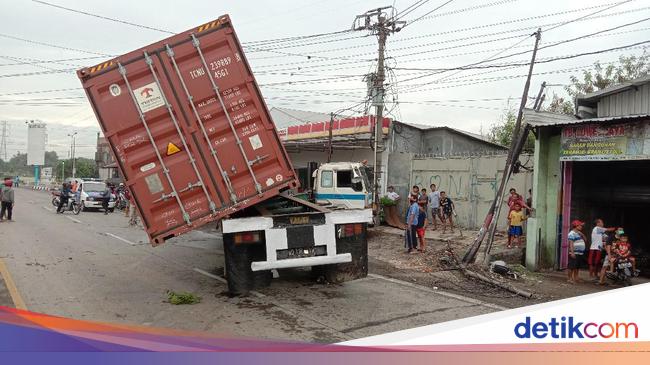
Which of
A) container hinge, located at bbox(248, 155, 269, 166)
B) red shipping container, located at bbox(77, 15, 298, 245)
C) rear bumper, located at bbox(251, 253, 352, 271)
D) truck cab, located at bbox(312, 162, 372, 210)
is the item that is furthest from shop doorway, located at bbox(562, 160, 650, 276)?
red shipping container, located at bbox(77, 15, 298, 245)

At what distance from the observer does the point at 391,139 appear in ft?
68.6

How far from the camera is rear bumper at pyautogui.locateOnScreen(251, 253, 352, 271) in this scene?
281 inches

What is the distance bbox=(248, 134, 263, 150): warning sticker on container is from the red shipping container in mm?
20

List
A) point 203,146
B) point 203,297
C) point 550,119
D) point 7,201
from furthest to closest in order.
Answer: point 7,201 → point 550,119 → point 203,297 → point 203,146

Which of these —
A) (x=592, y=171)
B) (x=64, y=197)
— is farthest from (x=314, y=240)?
(x=64, y=197)

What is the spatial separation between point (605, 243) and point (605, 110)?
4392 mm

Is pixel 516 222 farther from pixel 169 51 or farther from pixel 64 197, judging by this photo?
pixel 64 197

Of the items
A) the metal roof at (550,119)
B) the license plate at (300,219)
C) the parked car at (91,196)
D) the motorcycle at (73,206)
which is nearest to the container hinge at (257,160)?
the license plate at (300,219)

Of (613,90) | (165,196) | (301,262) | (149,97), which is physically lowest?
(301,262)

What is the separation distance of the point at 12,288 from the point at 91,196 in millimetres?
19072

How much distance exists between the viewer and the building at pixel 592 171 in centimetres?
1016

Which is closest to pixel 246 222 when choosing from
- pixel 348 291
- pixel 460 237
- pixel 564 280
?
pixel 348 291

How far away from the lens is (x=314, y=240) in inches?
294

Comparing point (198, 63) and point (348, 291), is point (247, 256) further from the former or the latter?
point (198, 63)
